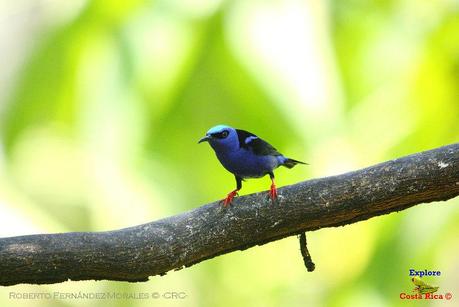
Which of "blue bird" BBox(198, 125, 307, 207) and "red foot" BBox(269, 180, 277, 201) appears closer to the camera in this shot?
"red foot" BBox(269, 180, 277, 201)

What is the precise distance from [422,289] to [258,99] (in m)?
1.92

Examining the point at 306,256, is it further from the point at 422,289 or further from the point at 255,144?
the point at 422,289

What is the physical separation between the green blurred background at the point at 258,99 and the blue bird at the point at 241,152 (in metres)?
0.29

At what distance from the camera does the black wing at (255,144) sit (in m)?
5.30

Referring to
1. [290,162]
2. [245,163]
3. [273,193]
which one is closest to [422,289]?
[290,162]

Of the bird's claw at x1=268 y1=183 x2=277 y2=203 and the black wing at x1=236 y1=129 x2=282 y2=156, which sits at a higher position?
the black wing at x1=236 y1=129 x2=282 y2=156

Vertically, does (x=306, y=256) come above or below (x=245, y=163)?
below

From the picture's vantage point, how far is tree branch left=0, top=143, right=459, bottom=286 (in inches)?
164

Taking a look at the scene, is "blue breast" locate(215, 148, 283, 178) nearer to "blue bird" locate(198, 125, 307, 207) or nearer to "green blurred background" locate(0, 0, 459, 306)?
"blue bird" locate(198, 125, 307, 207)

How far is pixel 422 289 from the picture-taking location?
5672mm

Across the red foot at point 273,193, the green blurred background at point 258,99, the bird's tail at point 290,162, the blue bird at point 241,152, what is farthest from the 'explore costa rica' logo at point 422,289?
the red foot at point 273,193

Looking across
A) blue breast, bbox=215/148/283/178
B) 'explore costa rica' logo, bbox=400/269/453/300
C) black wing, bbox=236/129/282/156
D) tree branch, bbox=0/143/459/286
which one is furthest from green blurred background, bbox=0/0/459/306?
tree branch, bbox=0/143/459/286

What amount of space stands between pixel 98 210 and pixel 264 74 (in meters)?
1.65

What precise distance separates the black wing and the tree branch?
2.60ft
